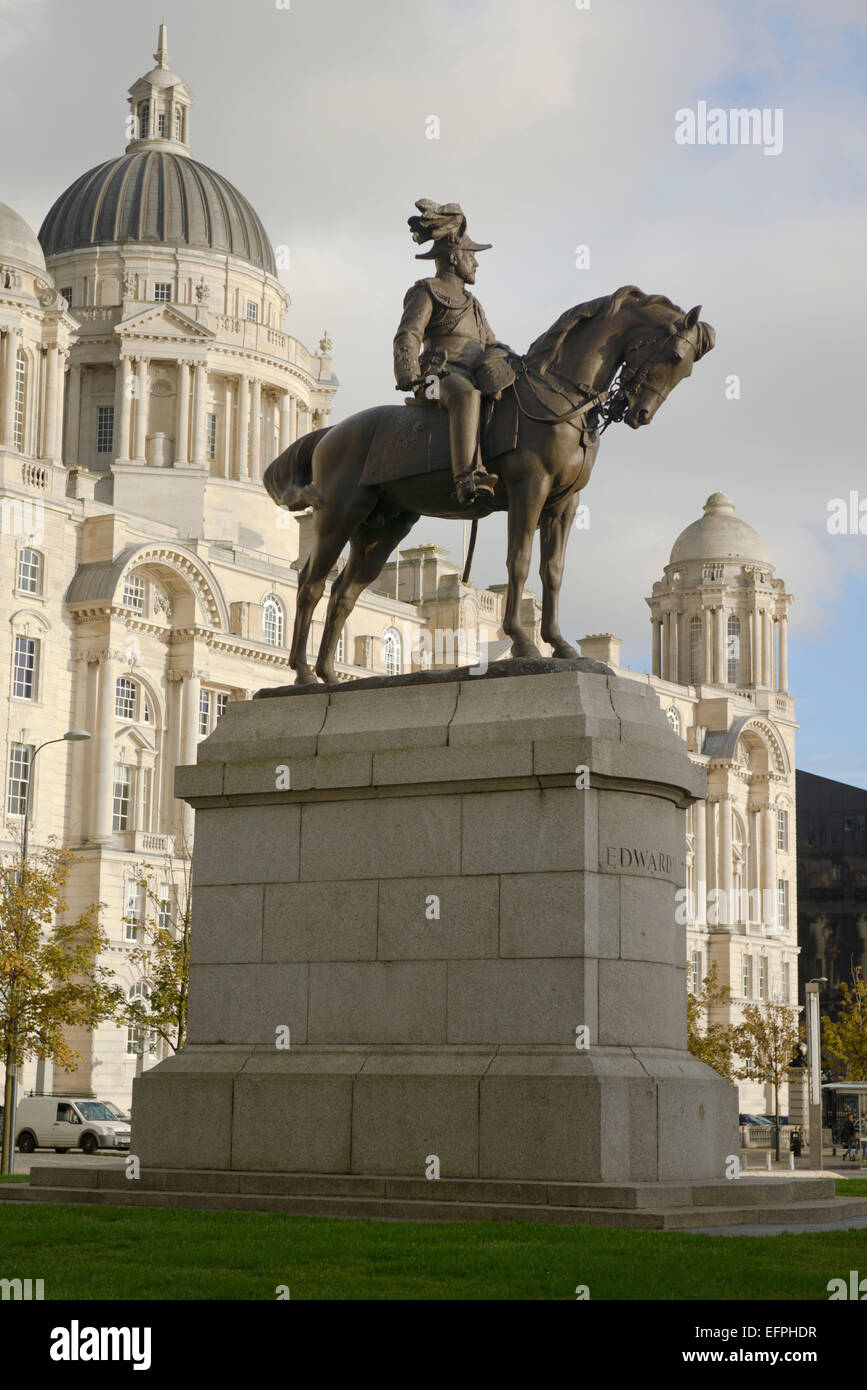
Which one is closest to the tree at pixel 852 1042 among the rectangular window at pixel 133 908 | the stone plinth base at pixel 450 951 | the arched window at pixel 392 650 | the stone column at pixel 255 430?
the arched window at pixel 392 650

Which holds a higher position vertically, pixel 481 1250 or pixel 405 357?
pixel 405 357

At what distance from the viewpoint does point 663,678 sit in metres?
121

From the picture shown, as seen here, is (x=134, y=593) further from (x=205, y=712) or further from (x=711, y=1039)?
(x=711, y=1039)

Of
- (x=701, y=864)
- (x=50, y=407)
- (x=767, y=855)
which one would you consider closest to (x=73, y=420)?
(x=50, y=407)

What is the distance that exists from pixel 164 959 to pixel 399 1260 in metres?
52.3

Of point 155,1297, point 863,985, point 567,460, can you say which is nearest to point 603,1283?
point 155,1297

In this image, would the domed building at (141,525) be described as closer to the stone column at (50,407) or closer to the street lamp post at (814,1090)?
the stone column at (50,407)

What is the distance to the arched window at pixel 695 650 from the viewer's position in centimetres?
12062

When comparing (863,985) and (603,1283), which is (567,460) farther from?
(863,985)

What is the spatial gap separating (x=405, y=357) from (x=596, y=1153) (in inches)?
317

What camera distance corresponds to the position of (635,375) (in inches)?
736

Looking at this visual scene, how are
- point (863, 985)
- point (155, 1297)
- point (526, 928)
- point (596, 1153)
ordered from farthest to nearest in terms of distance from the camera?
1. point (863, 985)
2. point (526, 928)
3. point (596, 1153)
4. point (155, 1297)

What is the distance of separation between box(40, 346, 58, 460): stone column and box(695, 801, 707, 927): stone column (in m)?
48.9

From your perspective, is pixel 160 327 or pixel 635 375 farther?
pixel 160 327
